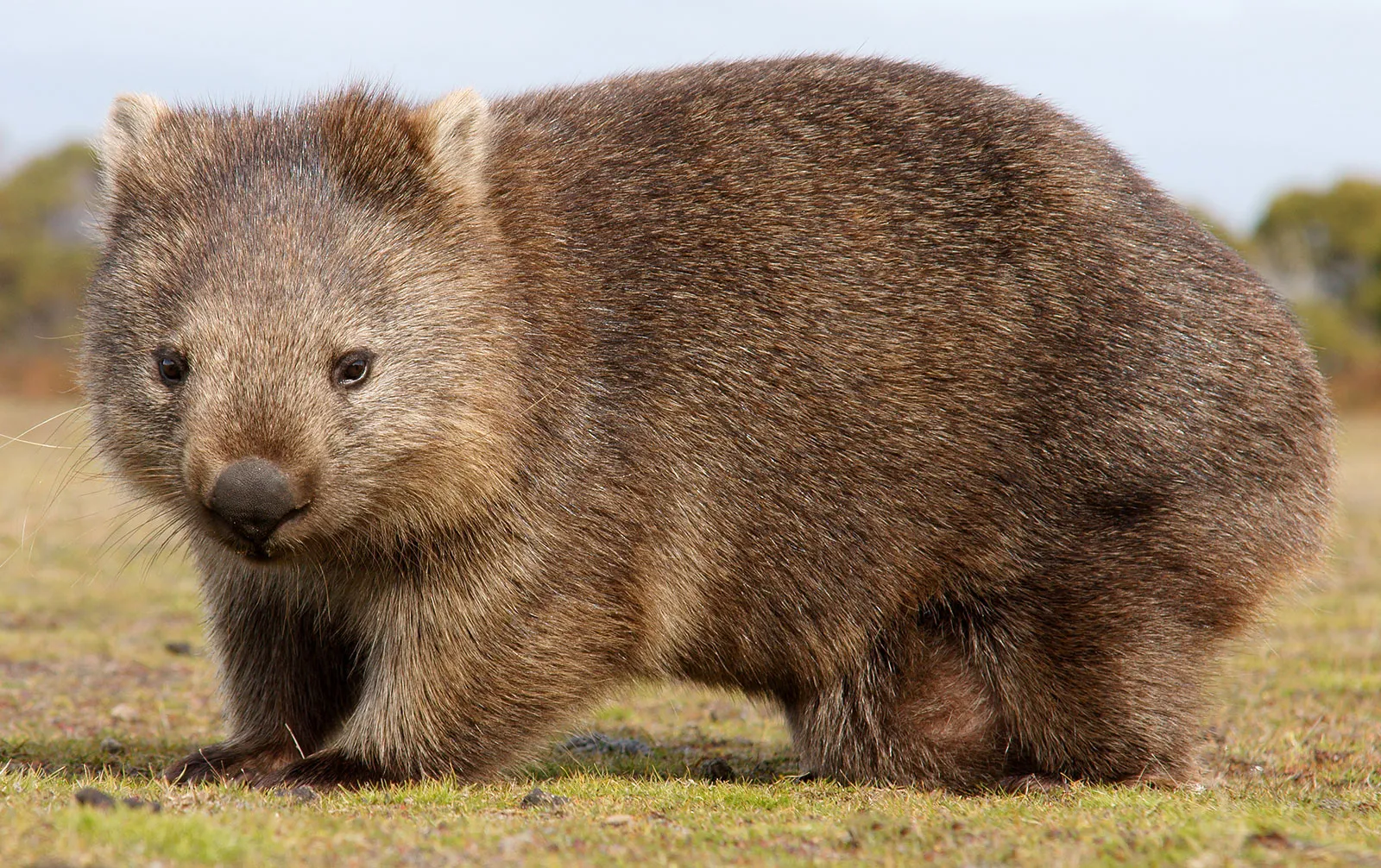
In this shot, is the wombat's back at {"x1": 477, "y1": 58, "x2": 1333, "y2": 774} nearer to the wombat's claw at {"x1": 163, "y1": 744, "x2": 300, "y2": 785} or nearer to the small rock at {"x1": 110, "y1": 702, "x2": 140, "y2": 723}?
the wombat's claw at {"x1": 163, "y1": 744, "x2": 300, "y2": 785}

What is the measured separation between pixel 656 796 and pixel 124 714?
305 centimetres

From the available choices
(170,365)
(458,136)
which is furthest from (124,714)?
(458,136)

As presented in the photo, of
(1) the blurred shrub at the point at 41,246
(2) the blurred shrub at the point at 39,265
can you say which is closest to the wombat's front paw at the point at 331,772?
(2) the blurred shrub at the point at 39,265

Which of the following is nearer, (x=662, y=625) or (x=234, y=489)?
(x=234, y=489)

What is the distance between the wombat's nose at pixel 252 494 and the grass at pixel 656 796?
80 centimetres

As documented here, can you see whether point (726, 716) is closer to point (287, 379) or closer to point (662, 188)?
point (662, 188)

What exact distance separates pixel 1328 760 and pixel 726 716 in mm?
2750

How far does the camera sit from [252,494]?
411 cm

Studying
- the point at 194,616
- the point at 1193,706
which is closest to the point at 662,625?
the point at 1193,706

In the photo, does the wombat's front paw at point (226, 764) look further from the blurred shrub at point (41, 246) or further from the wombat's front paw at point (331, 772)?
the blurred shrub at point (41, 246)

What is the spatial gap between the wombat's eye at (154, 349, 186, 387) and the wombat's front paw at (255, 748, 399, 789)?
1.32m

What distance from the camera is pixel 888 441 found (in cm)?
516

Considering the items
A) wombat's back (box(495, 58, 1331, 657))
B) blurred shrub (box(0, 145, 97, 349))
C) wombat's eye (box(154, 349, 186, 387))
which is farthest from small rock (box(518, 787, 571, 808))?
blurred shrub (box(0, 145, 97, 349))

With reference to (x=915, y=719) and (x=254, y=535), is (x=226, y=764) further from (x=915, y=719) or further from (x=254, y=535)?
(x=915, y=719)
